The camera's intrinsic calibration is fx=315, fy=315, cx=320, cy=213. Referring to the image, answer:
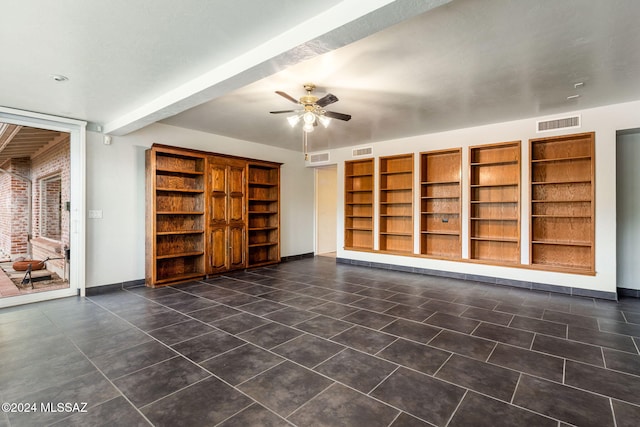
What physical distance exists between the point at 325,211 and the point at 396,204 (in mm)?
2379

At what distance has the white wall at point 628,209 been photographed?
4.42 metres

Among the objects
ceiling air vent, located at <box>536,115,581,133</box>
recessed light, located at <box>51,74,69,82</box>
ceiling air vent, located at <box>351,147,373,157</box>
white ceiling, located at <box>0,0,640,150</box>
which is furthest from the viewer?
ceiling air vent, located at <box>351,147,373,157</box>

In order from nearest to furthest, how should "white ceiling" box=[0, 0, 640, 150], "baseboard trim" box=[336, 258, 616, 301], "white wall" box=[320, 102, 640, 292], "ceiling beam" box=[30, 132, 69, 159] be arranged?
"white ceiling" box=[0, 0, 640, 150] → "white wall" box=[320, 102, 640, 292] → "baseboard trim" box=[336, 258, 616, 301] → "ceiling beam" box=[30, 132, 69, 159]

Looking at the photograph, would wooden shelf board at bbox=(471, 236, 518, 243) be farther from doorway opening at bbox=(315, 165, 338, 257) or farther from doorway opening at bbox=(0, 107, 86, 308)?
doorway opening at bbox=(0, 107, 86, 308)

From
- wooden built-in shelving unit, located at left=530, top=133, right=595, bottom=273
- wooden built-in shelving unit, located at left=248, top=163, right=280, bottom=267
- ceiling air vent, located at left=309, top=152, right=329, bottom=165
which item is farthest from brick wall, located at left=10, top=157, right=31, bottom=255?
wooden built-in shelving unit, located at left=530, top=133, right=595, bottom=273

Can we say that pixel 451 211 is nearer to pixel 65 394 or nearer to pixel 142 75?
pixel 142 75

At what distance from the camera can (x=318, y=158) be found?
7.65 m

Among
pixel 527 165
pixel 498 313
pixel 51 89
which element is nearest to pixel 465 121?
pixel 527 165

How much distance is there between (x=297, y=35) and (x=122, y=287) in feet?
15.2

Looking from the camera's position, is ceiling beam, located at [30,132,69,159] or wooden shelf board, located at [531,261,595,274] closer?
wooden shelf board, located at [531,261,595,274]

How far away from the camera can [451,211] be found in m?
5.89

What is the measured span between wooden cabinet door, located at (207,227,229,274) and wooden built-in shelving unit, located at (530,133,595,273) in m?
5.12

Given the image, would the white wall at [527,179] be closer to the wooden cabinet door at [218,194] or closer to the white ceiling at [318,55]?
the white ceiling at [318,55]

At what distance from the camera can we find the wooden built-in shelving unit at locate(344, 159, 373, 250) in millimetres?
7070
